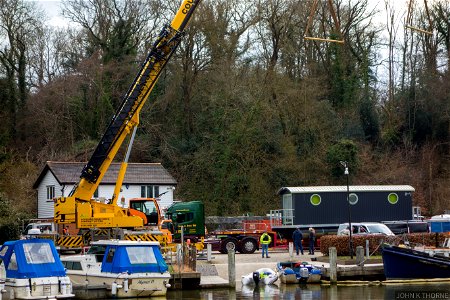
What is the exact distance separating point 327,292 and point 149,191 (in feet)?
93.2

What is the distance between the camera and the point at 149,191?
60.0 meters

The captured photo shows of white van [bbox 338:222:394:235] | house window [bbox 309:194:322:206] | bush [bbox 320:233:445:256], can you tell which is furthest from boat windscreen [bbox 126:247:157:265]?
house window [bbox 309:194:322:206]

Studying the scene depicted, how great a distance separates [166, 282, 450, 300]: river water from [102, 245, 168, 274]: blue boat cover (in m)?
1.68

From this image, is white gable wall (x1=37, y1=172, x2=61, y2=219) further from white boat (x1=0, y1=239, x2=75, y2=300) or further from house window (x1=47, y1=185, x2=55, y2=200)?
white boat (x1=0, y1=239, x2=75, y2=300)

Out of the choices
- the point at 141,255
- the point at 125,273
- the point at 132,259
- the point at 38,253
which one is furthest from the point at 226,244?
the point at 38,253

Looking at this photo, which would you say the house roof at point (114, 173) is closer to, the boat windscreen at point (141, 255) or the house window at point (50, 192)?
the house window at point (50, 192)

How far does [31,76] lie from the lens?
75062 millimetres

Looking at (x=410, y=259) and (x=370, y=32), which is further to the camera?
(x=370, y=32)

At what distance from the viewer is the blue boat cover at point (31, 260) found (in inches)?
1093

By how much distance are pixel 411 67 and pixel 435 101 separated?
492 cm

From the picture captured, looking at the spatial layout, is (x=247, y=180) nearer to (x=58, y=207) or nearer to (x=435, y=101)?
(x=435, y=101)

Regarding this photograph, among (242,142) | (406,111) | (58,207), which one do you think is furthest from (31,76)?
(58,207)

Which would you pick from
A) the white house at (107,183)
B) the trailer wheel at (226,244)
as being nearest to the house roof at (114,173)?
the white house at (107,183)

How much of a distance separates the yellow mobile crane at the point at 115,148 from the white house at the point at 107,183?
55.0ft
